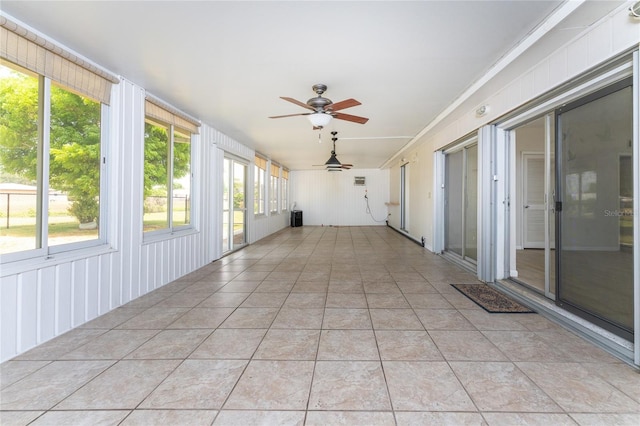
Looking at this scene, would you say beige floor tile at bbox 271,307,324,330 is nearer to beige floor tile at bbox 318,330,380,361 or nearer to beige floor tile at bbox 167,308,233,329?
beige floor tile at bbox 318,330,380,361

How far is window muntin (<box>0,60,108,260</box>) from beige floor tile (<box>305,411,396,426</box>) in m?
2.43

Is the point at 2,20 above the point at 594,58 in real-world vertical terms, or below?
above

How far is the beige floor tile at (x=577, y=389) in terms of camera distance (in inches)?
61.1

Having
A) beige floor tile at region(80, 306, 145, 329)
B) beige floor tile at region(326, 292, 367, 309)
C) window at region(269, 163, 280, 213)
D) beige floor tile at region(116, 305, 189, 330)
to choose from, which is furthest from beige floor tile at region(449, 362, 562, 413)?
window at region(269, 163, 280, 213)

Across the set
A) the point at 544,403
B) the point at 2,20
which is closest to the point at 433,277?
the point at 544,403

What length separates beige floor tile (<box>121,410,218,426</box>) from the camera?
145cm

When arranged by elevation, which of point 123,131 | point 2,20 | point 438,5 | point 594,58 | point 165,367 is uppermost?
point 438,5

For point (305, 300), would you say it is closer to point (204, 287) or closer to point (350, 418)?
point (204, 287)

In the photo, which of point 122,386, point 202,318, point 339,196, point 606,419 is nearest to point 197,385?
point 122,386

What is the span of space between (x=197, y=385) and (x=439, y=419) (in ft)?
4.40

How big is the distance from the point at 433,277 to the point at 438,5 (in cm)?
325

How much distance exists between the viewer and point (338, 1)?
2.03m

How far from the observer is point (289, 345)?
7.31 ft

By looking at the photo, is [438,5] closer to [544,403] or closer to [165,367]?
[544,403]
